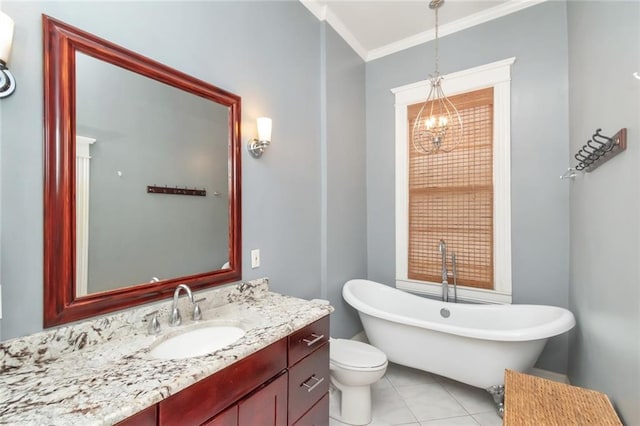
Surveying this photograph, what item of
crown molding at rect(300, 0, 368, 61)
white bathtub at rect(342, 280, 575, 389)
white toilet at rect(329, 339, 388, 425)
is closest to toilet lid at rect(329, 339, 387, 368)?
white toilet at rect(329, 339, 388, 425)

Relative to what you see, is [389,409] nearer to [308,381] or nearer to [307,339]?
[308,381]

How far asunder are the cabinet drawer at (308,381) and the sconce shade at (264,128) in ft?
4.12

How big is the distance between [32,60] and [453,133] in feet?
9.26

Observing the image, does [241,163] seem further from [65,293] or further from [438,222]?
→ [438,222]

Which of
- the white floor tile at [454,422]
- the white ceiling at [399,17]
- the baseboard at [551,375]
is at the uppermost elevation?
the white ceiling at [399,17]

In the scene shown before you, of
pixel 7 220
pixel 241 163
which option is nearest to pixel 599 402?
pixel 241 163

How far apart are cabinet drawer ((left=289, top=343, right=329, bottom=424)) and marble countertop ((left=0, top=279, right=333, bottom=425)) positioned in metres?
0.22

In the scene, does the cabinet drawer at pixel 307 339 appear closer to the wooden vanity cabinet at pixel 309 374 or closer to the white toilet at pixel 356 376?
the wooden vanity cabinet at pixel 309 374

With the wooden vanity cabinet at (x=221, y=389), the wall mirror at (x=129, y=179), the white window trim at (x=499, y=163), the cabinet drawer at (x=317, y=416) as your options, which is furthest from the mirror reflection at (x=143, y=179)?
the white window trim at (x=499, y=163)

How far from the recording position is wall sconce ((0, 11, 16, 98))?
88 cm

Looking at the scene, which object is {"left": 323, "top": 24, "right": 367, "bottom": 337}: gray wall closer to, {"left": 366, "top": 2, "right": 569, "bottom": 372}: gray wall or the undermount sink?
{"left": 366, "top": 2, "right": 569, "bottom": 372}: gray wall

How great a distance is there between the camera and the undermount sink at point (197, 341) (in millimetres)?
1169

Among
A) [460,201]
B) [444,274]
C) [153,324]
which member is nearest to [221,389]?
[153,324]

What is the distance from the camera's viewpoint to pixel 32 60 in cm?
99
